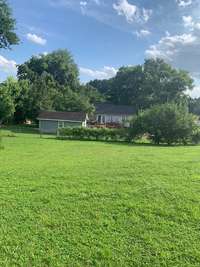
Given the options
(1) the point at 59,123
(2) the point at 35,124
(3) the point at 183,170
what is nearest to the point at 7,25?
(1) the point at 59,123

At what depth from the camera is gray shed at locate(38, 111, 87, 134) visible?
4297 centimetres

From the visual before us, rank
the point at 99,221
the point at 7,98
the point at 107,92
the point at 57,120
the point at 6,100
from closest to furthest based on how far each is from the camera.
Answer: the point at 99,221 < the point at 6,100 < the point at 7,98 < the point at 57,120 < the point at 107,92

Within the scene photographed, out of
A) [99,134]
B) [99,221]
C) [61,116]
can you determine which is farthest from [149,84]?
[99,221]

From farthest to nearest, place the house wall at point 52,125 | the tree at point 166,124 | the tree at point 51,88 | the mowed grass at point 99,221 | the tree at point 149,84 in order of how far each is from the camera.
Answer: the tree at point 149,84, the tree at point 51,88, the house wall at point 52,125, the tree at point 166,124, the mowed grass at point 99,221

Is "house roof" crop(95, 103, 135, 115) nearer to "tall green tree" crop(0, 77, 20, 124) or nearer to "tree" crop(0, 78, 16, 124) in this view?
"tall green tree" crop(0, 77, 20, 124)

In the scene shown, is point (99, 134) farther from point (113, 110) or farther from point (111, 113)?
point (113, 110)

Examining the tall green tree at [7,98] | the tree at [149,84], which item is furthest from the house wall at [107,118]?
the tall green tree at [7,98]

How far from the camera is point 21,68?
68.8 metres

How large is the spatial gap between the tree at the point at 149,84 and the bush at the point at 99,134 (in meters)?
35.8

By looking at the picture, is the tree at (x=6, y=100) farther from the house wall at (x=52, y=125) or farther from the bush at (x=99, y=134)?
the bush at (x=99, y=134)

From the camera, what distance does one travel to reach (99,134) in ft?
98.6

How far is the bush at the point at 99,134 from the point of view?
97.6 ft

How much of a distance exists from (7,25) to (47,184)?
29.2 meters

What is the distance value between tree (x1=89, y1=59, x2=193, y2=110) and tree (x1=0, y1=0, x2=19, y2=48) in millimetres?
37660
